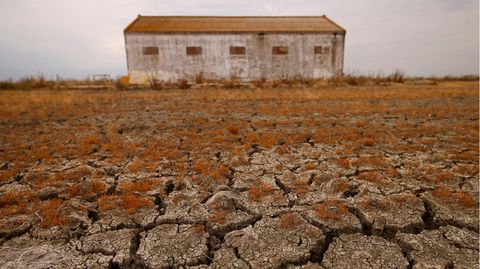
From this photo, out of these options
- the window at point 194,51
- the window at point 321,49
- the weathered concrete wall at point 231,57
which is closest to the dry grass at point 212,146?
the weathered concrete wall at point 231,57

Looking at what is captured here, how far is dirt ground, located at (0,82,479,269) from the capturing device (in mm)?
1299

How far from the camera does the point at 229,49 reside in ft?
52.1

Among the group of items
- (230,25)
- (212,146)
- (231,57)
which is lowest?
(212,146)

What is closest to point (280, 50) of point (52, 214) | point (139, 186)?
point (139, 186)

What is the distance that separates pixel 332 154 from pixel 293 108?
8.42 feet

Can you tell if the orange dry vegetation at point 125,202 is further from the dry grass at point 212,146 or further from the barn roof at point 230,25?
the barn roof at point 230,25

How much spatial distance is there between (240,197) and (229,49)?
15.0m

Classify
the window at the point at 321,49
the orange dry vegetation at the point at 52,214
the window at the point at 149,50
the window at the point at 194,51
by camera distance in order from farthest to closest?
the window at the point at 321,49
the window at the point at 194,51
the window at the point at 149,50
the orange dry vegetation at the point at 52,214

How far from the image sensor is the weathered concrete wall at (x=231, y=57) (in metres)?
15.4

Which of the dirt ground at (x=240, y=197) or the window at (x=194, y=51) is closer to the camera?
the dirt ground at (x=240, y=197)

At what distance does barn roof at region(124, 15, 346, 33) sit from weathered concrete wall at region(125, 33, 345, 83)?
275 millimetres

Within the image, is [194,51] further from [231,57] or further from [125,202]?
[125,202]

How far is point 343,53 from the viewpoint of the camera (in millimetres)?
16391

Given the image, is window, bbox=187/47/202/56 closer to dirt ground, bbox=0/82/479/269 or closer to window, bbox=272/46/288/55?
window, bbox=272/46/288/55
